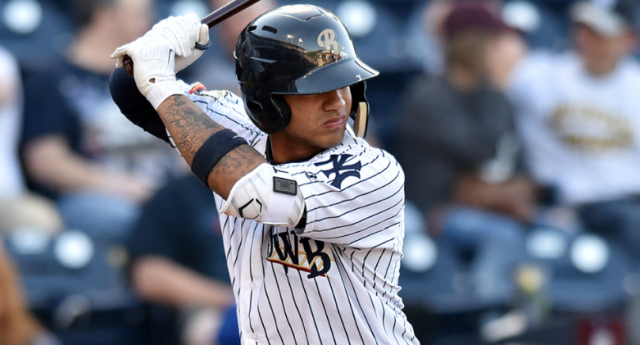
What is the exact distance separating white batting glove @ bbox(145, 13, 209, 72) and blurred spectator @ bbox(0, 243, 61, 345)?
180 cm

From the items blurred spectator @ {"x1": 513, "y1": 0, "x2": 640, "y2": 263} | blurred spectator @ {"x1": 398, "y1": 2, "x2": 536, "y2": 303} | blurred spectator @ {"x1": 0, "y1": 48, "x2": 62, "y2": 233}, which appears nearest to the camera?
blurred spectator @ {"x1": 0, "y1": 48, "x2": 62, "y2": 233}

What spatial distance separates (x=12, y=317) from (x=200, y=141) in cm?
199

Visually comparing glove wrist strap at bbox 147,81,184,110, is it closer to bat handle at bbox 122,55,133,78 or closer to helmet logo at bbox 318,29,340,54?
bat handle at bbox 122,55,133,78

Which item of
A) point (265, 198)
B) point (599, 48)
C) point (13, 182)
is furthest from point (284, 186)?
point (599, 48)

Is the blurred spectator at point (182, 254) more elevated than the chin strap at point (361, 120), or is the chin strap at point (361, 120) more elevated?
the chin strap at point (361, 120)

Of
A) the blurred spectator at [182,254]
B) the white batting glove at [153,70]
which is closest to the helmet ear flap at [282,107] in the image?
the white batting glove at [153,70]

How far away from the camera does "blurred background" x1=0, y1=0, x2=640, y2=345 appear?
160 inches

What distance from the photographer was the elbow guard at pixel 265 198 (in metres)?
1.90

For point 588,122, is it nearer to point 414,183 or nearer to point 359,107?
point 414,183

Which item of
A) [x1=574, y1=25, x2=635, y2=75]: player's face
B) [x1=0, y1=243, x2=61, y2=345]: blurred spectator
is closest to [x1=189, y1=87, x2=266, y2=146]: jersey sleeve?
[x1=0, y1=243, x2=61, y2=345]: blurred spectator

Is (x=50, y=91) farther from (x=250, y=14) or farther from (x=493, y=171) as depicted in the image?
(x=493, y=171)

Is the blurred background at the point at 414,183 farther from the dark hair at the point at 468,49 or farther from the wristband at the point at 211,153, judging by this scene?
the wristband at the point at 211,153

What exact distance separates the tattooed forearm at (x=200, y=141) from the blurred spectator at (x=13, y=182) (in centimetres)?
236

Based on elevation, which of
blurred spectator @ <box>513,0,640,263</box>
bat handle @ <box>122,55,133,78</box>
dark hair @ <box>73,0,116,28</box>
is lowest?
blurred spectator @ <box>513,0,640,263</box>
